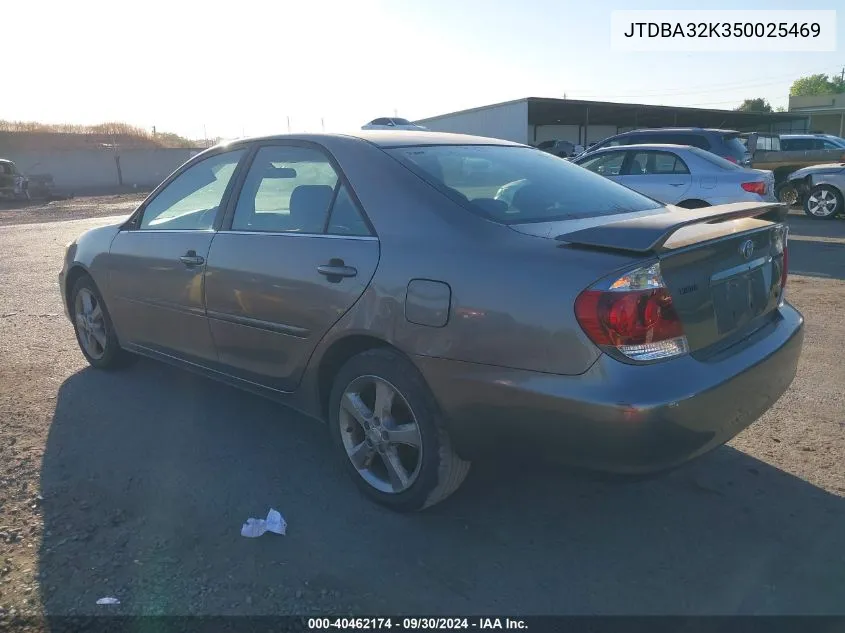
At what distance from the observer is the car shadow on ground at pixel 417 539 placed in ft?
8.19

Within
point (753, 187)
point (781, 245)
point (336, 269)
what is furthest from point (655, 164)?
point (336, 269)

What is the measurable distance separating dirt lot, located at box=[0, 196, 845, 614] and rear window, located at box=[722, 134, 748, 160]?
26.5ft

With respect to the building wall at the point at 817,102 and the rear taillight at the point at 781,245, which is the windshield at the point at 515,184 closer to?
the rear taillight at the point at 781,245

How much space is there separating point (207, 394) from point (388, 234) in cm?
229

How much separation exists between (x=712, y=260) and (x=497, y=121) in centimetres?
3279

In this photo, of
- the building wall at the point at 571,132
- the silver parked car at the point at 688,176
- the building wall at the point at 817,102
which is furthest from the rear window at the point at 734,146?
the building wall at the point at 817,102

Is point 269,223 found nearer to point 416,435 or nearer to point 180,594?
point 416,435

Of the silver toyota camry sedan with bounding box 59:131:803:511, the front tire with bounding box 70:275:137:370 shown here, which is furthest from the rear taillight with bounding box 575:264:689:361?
the front tire with bounding box 70:275:137:370

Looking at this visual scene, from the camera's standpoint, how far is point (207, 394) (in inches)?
180

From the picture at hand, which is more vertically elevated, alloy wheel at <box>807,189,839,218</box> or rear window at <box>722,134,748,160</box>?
rear window at <box>722,134,748,160</box>

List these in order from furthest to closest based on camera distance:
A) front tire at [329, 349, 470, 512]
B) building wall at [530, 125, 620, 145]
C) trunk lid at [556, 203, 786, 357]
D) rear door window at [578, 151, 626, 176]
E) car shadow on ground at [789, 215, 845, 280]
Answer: building wall at [530, 125, 620, 145], rear door window at [578, 151, 626, 176], car shadow on ground at [789, 215, 845, 280], front tire at [329, 349, 470, 512], trunk lid at [556, 203, 786, 357]

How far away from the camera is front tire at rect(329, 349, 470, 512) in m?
2.81

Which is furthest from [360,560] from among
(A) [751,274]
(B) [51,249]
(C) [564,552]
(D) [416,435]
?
(B) [51,249]

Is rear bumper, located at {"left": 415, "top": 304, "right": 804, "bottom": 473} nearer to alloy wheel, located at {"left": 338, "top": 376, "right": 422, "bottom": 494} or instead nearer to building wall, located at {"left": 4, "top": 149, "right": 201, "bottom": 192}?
alloy wheel, located at {"left": 338, "top": 376, "right": 422, "bottom": 494}
